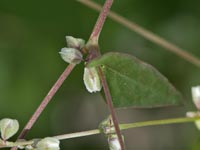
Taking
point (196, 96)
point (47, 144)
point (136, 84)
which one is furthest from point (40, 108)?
point (196, 96)

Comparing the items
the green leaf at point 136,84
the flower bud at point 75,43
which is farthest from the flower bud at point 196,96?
the flower bud at point 75,43

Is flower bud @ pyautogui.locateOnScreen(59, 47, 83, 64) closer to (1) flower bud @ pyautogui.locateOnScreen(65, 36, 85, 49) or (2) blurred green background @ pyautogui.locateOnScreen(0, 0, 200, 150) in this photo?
(1) flower bud @ pyautogui.locateOnScreen(65, 36, 85, 49)

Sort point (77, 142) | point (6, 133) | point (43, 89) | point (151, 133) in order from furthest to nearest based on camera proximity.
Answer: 1. point (151, 133)
2. point (77, 142)
3. point (43, 89)
4. point (6, 133)

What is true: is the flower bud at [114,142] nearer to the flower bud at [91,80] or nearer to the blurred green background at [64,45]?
the flower bud at [91,80]

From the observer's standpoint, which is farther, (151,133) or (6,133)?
(151,133)

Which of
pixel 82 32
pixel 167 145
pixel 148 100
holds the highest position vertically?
pixel 82 32

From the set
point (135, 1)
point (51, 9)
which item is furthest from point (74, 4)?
point (135, 1)

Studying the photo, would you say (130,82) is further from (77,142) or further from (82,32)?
(77,142)

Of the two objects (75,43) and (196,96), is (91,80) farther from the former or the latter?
(196,96)
